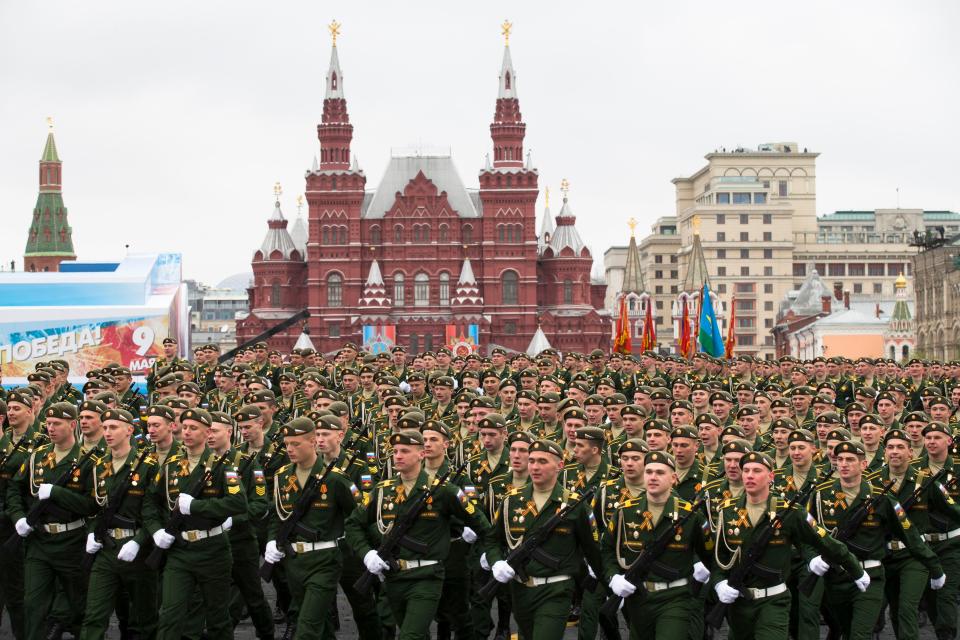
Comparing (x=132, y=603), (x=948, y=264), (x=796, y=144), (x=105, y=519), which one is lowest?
(x=132, y=603)

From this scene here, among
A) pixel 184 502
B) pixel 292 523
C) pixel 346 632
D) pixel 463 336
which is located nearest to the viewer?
pixel 184 502

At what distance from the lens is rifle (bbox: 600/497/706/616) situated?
32.1ft

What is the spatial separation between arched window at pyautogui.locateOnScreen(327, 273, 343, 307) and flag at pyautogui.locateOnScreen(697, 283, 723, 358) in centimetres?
5094

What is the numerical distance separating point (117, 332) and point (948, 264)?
58.1m

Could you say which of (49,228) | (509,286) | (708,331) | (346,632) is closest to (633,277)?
(509,286)

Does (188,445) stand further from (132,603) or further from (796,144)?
(796,144)

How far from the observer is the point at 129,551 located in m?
11.0

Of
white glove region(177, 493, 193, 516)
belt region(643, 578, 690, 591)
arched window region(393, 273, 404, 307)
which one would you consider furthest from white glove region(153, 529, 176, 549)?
arched window region(393, 273, 404, 307)

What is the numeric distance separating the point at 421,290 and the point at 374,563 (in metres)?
83.2

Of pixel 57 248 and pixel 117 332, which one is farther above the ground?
pixel 57 248

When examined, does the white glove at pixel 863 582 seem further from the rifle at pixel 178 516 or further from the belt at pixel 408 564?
the rifle at pixel 178 516

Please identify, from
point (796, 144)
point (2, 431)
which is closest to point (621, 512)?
point (2, 431)

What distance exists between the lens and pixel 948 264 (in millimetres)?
86312

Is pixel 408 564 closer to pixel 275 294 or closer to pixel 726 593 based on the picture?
pixel 726 593
